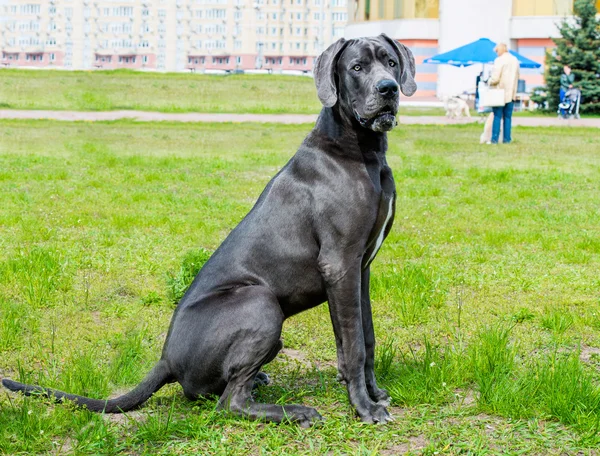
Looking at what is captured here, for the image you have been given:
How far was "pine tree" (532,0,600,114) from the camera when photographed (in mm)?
31625

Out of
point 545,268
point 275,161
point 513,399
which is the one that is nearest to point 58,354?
point 513,399

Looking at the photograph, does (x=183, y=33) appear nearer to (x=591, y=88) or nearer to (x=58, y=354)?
(x=591, y=88)

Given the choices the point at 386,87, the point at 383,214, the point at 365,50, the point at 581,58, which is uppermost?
the point at 581,58

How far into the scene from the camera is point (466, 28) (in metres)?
45.2

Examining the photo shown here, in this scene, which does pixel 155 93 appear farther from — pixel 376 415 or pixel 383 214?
pixel 376 415

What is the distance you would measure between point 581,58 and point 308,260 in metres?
31.3

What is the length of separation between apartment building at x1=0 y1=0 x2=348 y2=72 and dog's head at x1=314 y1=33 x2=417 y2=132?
10213 centimetres

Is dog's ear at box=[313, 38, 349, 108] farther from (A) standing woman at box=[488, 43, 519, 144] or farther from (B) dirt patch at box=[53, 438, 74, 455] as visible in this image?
(A) standing woman at box=[488, 43, 519, 144]

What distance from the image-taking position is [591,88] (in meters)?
31.0

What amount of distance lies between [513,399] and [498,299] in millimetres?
2430

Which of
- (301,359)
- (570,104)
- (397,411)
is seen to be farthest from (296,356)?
(570,104)

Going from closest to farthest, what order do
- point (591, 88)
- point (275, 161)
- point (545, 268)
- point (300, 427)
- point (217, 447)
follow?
1. point (217, 447)
2. point (300, 427)
3. point (545, 268)
4. point (275, 161)
5. point (591, 88)

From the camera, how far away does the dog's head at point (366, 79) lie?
12.2ft

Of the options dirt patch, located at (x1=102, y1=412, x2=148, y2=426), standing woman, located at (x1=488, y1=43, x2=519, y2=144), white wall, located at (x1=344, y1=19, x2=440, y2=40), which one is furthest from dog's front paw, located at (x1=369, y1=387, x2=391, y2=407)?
white wall, located at (x1=344, y1=19, x2=440, y2=40)
